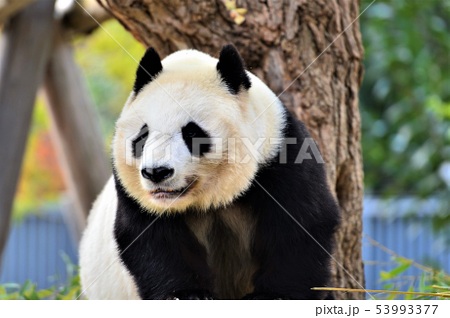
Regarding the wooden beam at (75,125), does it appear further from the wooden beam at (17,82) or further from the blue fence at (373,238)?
the blue fence at (373,238)

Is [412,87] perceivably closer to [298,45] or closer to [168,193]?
[298,45]

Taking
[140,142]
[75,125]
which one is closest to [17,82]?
[75,125]

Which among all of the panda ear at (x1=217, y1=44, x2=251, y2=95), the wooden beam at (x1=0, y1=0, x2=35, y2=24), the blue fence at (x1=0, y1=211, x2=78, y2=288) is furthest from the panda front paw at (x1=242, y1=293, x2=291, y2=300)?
the blue fence at (x1=0, y1=211, x2=78, y2=288)

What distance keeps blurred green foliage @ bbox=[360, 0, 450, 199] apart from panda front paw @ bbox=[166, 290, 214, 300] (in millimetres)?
4345

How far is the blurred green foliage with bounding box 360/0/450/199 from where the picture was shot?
6383 mm

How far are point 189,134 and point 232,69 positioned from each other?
0.24m

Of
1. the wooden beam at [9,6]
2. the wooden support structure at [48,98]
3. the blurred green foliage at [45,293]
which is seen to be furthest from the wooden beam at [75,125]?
the blurred green foliage at [45,293]

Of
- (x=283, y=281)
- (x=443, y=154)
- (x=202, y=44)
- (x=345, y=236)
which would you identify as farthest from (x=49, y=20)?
(x=443, y=154)

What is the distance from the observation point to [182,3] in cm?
257

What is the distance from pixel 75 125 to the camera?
4258mm

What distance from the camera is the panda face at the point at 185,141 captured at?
1916 millimetres

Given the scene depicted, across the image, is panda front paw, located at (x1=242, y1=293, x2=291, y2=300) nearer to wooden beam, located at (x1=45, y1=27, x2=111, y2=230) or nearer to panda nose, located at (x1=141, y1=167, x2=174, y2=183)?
panda nose, located at (x1=141, y1=167, x2=174, y2=183)
